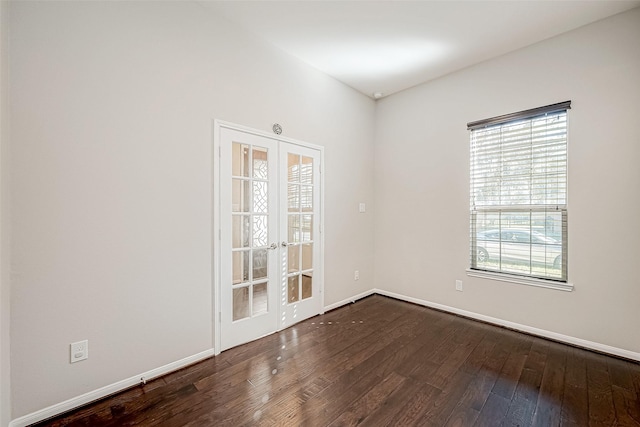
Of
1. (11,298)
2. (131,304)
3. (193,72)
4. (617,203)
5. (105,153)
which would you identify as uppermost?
(193,72)

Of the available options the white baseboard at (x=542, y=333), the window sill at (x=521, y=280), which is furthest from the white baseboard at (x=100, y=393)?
the window sill at (x=521, y=280)

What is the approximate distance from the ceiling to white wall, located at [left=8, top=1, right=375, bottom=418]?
0.40 meters

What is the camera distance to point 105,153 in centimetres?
190

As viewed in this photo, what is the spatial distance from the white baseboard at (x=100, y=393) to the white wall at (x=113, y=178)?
4 cm

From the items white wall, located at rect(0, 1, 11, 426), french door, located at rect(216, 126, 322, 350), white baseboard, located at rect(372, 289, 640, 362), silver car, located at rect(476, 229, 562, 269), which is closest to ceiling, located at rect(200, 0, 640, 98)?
french door, located at rect(216, 126, 322, 350)

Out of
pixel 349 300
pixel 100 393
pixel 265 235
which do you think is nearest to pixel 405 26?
pixel 265 235

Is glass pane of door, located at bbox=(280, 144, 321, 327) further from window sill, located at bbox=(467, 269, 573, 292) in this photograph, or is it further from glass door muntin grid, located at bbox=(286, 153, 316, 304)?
window sill, located at bbox=(467, 269, 573, 292)

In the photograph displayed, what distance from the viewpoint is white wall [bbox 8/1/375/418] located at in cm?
165

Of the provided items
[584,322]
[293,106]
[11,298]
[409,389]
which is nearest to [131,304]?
[11,298]

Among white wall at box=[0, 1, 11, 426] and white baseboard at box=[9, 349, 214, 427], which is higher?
white wall at box=[0, 1, 11, 426]

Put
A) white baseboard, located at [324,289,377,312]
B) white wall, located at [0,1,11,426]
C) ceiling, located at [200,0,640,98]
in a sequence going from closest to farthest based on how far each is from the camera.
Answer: white wall, located at [0,1,11,426], ceiling, located at [200,0,640,98], white baseboard, located at [324,289,377,312]

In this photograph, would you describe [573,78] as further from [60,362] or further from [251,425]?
[60,362]

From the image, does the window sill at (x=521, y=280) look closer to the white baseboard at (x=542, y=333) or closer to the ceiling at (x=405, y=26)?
the white baseboard at (x=542, y=333)

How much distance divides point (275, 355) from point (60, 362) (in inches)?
58.3
